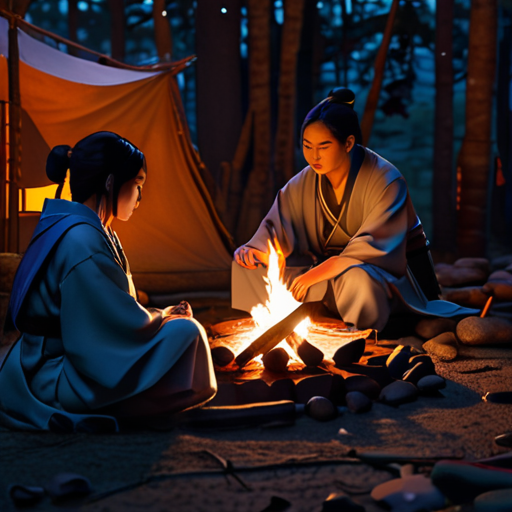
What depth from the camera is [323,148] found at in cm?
368

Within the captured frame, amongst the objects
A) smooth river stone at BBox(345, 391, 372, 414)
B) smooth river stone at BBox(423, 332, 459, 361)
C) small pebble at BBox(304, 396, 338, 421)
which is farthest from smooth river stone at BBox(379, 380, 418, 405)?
smooth river stone at BBox(423, 332, 459, 361)

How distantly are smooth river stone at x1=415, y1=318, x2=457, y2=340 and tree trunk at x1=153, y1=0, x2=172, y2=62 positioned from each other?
5.01 m

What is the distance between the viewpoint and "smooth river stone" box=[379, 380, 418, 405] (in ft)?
9.29

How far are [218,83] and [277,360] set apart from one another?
16.6 feet

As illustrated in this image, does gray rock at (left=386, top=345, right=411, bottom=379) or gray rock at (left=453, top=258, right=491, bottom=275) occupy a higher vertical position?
gray rock at (left=453, top=258, right=491, bottom=275)

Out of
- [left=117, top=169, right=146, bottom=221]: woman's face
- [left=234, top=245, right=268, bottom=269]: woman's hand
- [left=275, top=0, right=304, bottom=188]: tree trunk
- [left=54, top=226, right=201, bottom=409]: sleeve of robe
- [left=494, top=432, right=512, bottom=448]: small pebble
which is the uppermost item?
[left=275, top=0, right=304, bottom=188]: tree trunk

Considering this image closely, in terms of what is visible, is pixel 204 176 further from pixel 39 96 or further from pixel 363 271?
pixel 363 271

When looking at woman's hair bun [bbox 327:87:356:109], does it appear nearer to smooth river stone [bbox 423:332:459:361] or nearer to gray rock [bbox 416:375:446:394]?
smooth river stone [bbox 423:332:459:361]

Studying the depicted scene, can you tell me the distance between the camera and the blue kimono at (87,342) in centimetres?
235

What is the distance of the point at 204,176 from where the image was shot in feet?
22.6

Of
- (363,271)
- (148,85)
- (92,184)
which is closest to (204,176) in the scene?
(148,85)

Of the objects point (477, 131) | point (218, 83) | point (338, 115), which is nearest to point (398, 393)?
point (338, 115)

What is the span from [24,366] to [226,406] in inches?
32.4

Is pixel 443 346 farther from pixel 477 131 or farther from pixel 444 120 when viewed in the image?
pixel 444 120
